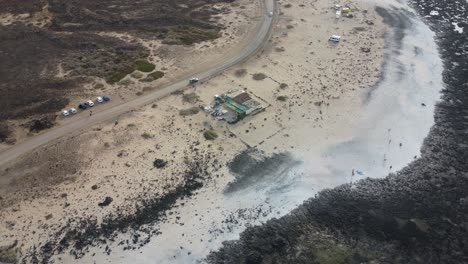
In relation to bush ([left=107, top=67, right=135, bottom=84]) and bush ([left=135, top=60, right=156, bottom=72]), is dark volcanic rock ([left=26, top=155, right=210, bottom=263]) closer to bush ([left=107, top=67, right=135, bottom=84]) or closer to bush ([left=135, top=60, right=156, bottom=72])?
bush ([left=107, top=67, right=135, bottom=84])

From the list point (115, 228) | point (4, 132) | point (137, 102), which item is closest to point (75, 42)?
point (137, 102)

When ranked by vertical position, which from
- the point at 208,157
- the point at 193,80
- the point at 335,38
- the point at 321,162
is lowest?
the point at 321,162

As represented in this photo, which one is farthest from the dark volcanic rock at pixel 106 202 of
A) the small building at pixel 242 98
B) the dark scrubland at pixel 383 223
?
the small building at pixel 242 98

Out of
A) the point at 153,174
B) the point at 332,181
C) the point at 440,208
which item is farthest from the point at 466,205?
the point at 153,174

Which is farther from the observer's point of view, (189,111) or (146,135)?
(189,111)

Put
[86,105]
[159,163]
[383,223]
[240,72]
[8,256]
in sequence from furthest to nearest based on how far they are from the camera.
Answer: [240,72]
[86,105]
[159,163]
[383,223]
[8,256]

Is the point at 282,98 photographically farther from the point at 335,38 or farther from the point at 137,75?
the point at 137,75

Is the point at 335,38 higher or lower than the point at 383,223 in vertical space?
higher

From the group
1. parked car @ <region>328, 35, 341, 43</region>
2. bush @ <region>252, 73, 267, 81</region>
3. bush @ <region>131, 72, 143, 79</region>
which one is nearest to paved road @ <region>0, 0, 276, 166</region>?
bush @ <region>252, 73, 267, 81</region>
